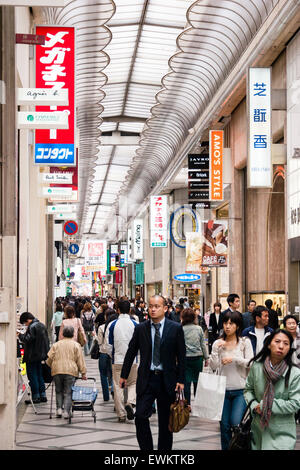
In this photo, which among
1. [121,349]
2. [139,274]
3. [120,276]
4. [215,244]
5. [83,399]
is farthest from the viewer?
[120,276]

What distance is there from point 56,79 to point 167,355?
23.6ft

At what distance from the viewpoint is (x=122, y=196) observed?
4828 cm

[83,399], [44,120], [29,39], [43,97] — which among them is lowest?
[83,399]

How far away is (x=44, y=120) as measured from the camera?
35.1 feet

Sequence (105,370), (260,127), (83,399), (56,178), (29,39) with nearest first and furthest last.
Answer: (29,39), (83,399), (105,370), (56,178), (260,127)

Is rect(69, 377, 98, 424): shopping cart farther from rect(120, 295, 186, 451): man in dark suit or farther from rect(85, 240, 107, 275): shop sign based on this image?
rect(85, 240, 107, 275): shop sign

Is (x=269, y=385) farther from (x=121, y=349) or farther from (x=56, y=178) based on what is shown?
(x=56, y=178)

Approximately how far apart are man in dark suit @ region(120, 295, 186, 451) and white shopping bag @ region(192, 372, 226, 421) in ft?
0.84

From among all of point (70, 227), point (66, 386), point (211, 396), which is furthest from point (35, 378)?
point (70, 227)

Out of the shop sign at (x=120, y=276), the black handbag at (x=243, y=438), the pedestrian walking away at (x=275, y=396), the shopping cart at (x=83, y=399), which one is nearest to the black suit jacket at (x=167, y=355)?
the black handbag at (x=243, y=438)

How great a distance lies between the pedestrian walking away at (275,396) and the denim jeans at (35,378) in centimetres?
768

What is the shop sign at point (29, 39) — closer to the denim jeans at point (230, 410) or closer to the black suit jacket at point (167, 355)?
the black suit jacket at point (167, 355)

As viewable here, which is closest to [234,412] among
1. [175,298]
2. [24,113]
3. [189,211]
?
[24,113]

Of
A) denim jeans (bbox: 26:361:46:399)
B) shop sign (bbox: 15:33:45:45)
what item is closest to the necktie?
shop sign (bbox: 15:33:45:45)
